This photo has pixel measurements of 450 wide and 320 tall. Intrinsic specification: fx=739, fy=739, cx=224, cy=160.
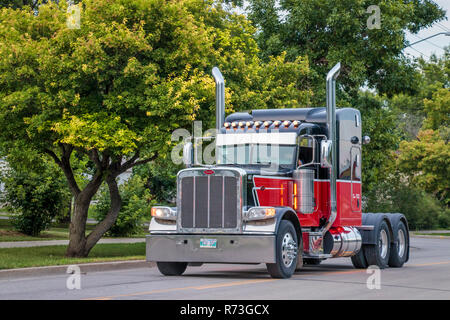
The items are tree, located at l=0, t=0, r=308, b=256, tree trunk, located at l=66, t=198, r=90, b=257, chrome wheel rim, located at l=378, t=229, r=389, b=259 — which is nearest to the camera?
chrome wheel rim, located at l=378, t=229, r=389, b=259

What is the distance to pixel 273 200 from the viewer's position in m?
14.8

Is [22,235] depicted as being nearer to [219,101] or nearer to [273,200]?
[219,101]

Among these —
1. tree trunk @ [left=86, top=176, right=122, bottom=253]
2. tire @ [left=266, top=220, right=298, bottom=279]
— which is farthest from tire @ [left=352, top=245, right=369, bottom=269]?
tree trunk @ [left=86, top=176, right=122, bottom=253]

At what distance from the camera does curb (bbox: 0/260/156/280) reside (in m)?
15.3

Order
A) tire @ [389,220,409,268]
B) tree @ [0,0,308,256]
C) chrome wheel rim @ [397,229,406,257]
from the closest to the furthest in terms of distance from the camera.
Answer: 1. tire @ [389,220,409,268]
2. tree @ [0,0,308,256]
3. chrome wheel rim @ [397,229,406,257]

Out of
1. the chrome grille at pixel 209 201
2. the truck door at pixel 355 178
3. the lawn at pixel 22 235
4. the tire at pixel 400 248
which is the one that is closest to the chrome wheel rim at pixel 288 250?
the chrome grille at pixel 209 201

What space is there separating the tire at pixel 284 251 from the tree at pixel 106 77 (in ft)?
19.1

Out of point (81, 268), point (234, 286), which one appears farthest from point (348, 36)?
point (234, 286)

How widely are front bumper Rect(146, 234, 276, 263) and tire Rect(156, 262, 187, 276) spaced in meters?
0.40

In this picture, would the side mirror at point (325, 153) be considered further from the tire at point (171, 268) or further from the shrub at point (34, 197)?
the shrub at point (34, 197)

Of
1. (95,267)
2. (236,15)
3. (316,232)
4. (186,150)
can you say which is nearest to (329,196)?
(316,232)

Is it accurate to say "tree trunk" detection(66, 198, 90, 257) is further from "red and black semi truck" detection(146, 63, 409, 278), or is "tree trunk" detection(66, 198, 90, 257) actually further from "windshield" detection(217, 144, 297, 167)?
"windshield" detection(217, 144, 297, 167)
